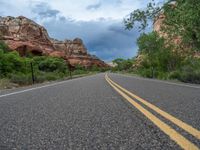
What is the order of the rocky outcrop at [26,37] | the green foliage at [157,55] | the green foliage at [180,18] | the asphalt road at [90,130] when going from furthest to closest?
the rocky outcrop at [26,37] → the green foliage at [157,55] → the green foliage at [180,18] → the asphalt road at [90,130]

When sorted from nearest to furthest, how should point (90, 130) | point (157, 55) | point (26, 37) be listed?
point (90, 130) → point (157, 55) → point (26, 37)

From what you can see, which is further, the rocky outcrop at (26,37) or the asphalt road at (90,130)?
the rocky outcrop at (26,37)

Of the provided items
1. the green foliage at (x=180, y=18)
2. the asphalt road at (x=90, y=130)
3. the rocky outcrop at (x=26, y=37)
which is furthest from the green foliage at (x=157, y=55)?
the rocky outcrop at (x=26, y=37)

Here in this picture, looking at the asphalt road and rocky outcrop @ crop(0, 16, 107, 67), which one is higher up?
rocky outcrop @ crop(0, 16, 107, 67)

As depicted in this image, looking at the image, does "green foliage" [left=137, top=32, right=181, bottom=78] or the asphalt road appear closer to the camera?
the asphalt road

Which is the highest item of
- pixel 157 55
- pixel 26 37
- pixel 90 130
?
pixel 26 37

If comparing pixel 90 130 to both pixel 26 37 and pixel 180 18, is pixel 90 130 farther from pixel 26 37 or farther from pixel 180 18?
pixel 26 37

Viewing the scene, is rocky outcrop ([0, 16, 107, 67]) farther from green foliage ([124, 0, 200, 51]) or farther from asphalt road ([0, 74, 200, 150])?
asphalt road ([0, 74, 200, 150])

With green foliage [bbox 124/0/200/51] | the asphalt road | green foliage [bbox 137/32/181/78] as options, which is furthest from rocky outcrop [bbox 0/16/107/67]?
the asphalt road

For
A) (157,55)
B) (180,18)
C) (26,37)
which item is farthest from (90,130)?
(26,37)

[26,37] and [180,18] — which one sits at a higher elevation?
[26,37]

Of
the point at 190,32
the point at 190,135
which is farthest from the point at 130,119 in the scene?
the point at 190,32

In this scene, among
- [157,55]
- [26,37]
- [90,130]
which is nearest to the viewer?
[90,130]

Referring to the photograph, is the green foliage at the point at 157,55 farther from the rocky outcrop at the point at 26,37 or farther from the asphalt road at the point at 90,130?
the rocky outcrop at the point at 26,37
